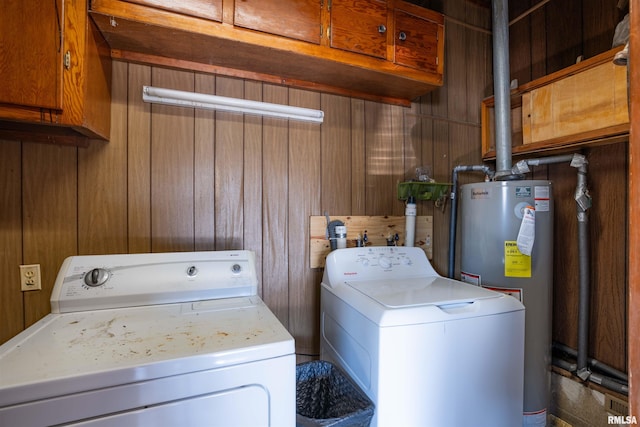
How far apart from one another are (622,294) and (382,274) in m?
1.23

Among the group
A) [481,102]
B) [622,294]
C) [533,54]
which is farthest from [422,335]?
[533,54]

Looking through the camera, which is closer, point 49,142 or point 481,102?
point 49,142

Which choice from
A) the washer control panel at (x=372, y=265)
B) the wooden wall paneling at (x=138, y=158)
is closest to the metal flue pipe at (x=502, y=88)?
the washer control panel at (x=372, y=265)

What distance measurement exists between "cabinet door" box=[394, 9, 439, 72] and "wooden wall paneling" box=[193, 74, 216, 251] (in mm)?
976

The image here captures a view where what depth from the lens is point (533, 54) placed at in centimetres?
196

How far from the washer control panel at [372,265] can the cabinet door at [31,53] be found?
1.25m

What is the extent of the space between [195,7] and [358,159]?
1.09 meters

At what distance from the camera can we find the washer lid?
1.11m

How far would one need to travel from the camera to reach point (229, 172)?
1524 mm

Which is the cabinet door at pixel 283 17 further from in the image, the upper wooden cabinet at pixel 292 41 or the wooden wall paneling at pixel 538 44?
the wooden wall paneling at pixel 538 44

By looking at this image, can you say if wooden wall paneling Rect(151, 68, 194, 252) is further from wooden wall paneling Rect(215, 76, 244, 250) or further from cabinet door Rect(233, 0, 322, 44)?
cabinet door Rect(233, 0, 322, 44)

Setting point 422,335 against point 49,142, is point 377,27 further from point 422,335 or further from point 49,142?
point 49,142

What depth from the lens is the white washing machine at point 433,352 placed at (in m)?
1.00

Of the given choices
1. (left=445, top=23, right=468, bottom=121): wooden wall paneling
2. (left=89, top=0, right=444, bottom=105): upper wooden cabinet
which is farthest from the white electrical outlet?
(left=445, top=23, right=468, bottom=121): wooden wall paneling
